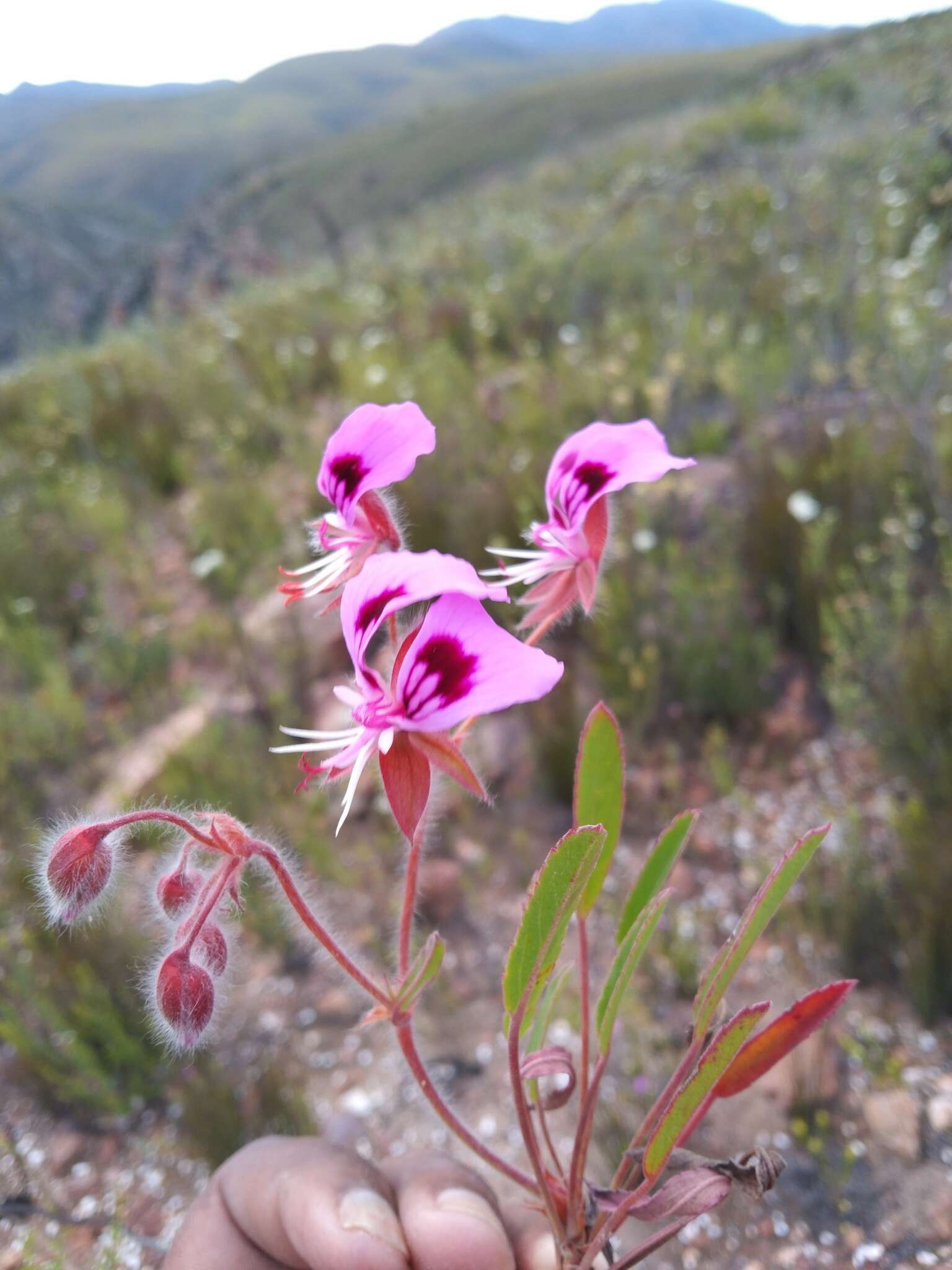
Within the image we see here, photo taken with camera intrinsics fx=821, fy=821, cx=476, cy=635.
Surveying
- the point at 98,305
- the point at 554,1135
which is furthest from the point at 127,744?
the point at 98,305

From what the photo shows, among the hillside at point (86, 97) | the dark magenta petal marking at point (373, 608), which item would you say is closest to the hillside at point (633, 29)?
the hillside at point (86, 97)

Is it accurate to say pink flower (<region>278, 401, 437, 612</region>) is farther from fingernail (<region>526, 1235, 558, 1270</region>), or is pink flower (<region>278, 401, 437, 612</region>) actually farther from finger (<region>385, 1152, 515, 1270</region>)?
fingernail (<region>526, 1235, 558, 1270</region>)

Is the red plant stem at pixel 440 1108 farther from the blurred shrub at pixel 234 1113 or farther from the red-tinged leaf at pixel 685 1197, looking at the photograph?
the blurred shrub at pixel 234 1113

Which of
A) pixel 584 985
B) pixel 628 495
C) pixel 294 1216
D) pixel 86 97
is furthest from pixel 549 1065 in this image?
pixel 86 97

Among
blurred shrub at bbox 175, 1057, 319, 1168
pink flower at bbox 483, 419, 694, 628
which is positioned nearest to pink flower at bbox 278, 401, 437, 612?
pink flower at bbox 483, 419, 694, 628

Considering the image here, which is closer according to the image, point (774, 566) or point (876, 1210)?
point (876, 1210)

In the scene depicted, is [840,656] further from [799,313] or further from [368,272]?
[368,272]

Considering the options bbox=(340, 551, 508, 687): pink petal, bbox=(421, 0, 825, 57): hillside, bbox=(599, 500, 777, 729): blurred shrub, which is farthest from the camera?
bbox=(421, 0, 825, 57): hillside
